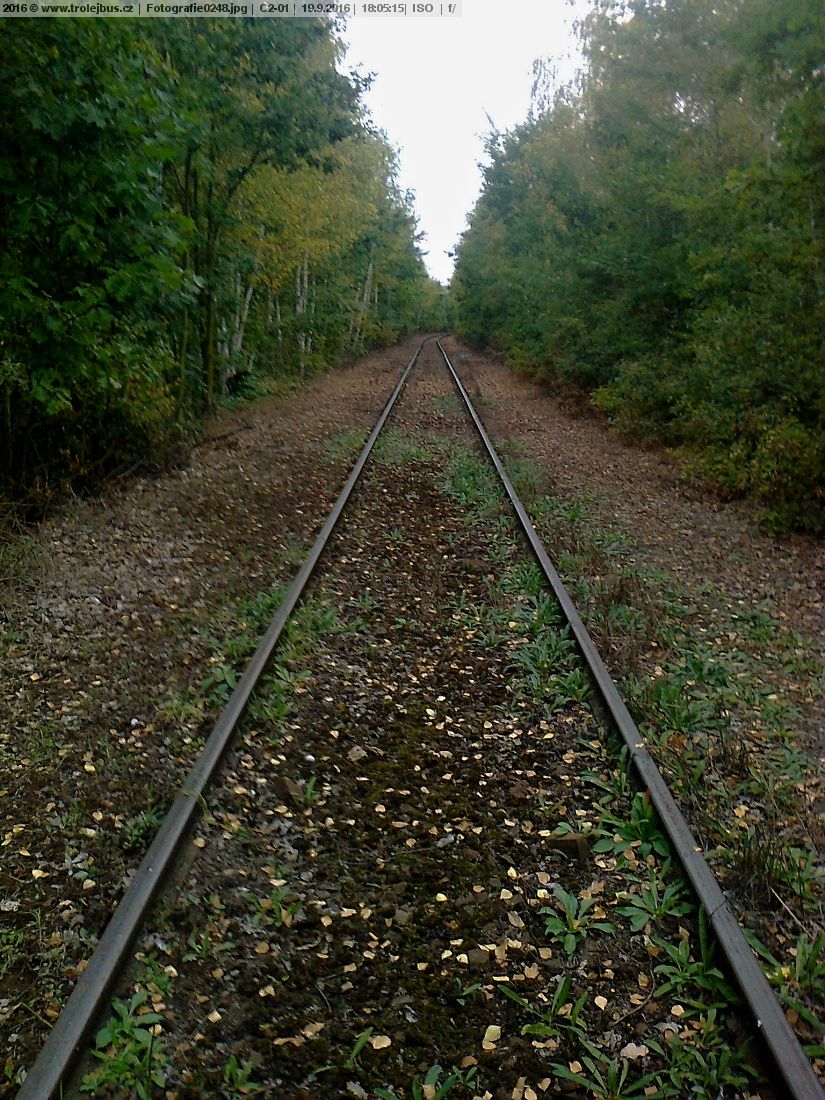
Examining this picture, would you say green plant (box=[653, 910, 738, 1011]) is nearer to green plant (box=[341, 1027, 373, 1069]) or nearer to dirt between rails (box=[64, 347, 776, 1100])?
dirt between rails (box=[64, 347, 776, 1100])

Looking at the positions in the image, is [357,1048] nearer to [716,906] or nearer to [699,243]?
[716,906]

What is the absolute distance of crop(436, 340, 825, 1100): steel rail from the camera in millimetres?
2607

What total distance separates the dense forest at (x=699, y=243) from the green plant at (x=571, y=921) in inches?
277

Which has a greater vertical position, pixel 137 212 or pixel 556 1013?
pixel 137 212

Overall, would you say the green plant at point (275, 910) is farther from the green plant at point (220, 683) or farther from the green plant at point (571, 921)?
the green plant at point (220, 683)

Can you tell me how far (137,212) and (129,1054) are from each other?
6990 mm

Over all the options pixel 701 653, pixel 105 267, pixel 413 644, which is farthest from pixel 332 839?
pixel 105 267

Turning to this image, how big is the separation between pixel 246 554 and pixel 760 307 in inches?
296

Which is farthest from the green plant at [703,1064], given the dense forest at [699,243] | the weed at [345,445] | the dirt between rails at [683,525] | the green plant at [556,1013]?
the weed at [345,445]

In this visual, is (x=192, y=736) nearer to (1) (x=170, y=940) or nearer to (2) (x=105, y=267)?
(1) (x=170, y=940)

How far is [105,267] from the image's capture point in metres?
7.57

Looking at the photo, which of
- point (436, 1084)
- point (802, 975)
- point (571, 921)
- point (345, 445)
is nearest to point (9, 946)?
→ point (436, 1084)

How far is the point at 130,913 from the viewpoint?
10.4ft

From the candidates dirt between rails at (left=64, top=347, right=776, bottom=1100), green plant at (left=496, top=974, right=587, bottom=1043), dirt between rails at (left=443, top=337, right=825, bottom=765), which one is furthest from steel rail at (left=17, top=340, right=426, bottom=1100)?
dirt between rails at (left=443, top=337, right=825, bottom=765)
